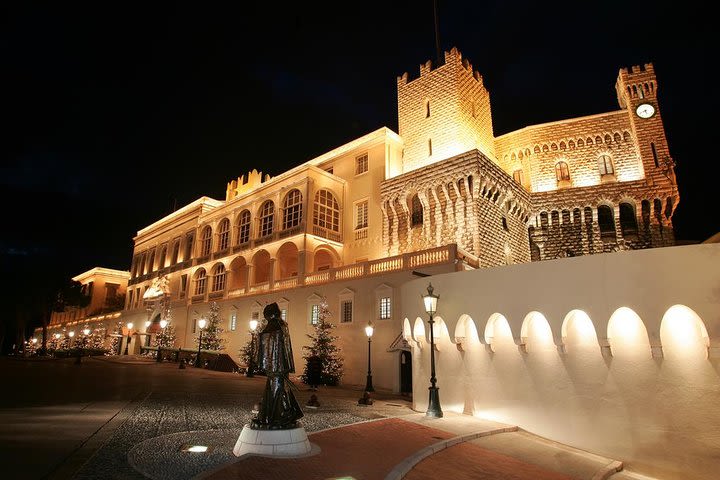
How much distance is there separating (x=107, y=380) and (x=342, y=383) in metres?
11.4

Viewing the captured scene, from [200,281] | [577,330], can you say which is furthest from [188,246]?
[577,330]

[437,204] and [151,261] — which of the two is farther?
[151,261]

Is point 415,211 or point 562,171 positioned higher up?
point 562,171

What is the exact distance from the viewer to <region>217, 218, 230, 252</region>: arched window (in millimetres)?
37719

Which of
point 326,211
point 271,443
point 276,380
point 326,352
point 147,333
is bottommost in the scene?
point 271,443

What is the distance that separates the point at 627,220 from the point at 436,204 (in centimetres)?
1269

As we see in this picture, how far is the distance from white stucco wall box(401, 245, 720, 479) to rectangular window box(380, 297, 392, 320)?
A: 8341 mm

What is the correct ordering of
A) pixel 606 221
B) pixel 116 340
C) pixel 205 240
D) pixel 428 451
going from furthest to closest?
pixel 116 340 < pixel 205 240 < pixel 606 221 < pixel 428 451

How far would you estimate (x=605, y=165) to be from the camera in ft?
93.9

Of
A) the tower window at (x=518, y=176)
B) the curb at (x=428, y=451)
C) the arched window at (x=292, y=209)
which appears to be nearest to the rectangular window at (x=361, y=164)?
the arched window at (x=292, y=209)

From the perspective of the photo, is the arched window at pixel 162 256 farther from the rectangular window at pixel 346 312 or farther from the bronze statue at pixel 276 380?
the bronze statue at pixel 276 380

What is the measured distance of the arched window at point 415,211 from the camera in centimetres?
2645

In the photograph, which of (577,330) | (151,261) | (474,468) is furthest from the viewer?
(151,261)

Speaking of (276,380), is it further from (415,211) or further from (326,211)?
(326,211)
